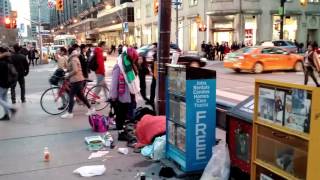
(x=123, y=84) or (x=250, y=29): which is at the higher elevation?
(x=250, y=29)

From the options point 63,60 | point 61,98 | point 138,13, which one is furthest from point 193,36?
point 61,98

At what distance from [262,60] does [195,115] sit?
18843mm

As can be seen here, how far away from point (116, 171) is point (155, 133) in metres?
1.11

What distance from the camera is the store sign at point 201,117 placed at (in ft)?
17.3

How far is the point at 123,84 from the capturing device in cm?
843

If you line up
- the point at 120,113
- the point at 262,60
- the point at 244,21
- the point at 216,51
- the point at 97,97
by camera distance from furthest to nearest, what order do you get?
the point at 244,21 < the point at 216,51 < the point at 262,60 < the point at 97,97 < the point at 120,113

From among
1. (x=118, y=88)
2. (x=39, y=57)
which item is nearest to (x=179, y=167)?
(x=118, y=88)

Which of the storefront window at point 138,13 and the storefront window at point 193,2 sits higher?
the storefront window at point 138,13

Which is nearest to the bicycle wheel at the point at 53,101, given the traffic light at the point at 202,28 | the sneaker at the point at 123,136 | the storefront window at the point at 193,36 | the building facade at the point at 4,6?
the sneaker at the point at 123,136

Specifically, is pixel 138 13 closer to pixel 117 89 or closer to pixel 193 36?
pixel 193 36

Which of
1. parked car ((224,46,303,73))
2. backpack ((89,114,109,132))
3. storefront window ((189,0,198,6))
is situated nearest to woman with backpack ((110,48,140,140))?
backpack ((89,114,109,132))

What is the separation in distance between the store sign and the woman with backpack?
10.4ft

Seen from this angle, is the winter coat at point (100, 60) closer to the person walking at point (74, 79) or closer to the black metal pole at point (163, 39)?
the person walking at point (74, 79)

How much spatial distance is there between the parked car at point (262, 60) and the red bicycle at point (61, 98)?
43.3ft
